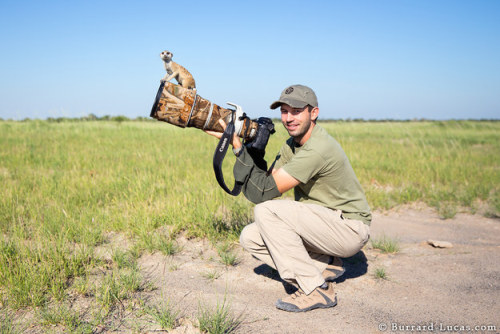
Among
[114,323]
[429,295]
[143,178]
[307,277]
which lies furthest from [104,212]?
[429,295]

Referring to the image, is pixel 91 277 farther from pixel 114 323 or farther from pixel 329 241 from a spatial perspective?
pixel 329 241

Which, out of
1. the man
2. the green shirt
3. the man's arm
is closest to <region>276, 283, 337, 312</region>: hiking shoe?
the man

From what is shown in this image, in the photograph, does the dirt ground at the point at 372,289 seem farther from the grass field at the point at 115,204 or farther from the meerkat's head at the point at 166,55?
the meerkat's head at the point at 166,55

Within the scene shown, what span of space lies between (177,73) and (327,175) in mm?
1500

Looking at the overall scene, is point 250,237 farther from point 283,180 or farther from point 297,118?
point 297,118

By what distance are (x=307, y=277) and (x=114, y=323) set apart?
4.91 feet

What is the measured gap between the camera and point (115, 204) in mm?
5020

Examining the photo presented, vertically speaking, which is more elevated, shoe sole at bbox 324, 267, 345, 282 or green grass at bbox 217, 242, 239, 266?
shoe sole at bbox 324, 267, 345, 282

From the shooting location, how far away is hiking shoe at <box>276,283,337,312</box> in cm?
288

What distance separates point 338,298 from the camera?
3195 mm

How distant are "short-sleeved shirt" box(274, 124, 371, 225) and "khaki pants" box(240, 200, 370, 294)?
12 cm

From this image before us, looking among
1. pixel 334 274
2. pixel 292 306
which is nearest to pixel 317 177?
pixel 334 274

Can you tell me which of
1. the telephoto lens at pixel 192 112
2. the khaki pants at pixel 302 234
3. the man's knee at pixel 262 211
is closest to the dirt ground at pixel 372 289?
the khaki pants at pixel 302 234

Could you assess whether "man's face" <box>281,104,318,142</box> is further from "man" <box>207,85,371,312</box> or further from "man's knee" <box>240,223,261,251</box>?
"man's knee" <box>240,223,261,251</box>
